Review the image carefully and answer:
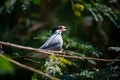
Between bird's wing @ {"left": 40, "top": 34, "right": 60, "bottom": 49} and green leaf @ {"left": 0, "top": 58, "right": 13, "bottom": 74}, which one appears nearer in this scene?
green leaf @ {"left": 0, "top": 58, "right": 13, "bottom": 74}

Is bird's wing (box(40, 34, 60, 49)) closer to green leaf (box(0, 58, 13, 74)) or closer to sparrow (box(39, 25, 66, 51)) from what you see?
sparrow (box(39, 25, 66, 51))

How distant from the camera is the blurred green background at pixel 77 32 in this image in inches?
103

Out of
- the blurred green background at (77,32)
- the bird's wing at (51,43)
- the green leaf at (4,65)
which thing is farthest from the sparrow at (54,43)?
the green leaf at (4,65)

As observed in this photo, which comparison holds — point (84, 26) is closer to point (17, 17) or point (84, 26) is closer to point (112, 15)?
point (17, 17)

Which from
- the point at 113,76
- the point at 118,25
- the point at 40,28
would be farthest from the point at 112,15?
the point at 40,28

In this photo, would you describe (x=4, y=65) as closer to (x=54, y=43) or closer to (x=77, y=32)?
(x=54, y=43)

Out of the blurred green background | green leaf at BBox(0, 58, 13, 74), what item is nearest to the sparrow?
the blurred green background

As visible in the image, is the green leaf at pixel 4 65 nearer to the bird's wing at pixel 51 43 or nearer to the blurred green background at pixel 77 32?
the blurred green background at pixel 77 32

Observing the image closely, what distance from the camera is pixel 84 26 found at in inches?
211

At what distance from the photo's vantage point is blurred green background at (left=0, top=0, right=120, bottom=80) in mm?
2611

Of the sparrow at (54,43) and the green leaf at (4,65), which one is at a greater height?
the green leaf at (4,65)

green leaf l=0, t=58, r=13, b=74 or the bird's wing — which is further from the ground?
green leaf l=0, t=58, r=13, b=74

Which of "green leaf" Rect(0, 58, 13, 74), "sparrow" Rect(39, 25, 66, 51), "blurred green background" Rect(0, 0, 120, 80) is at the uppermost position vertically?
"green leaf" Rect(0, 58, 13, 74)

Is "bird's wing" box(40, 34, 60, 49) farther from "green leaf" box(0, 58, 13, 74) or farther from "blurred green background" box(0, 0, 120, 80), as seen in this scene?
"green leaf" box(0, 58, 13, 74)
